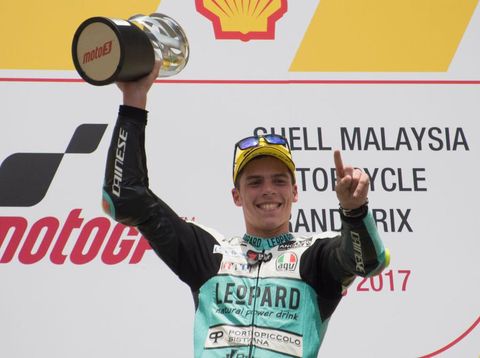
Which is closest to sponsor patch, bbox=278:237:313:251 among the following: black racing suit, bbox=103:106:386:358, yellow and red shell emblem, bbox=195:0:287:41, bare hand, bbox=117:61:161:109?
black racing suit, bbox=103:106:386:358

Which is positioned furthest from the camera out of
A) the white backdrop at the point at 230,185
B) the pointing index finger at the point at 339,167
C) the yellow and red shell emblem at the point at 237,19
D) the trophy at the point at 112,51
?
the yellow and red shell emblem at the point at 237,19

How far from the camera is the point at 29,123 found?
9.09 feet

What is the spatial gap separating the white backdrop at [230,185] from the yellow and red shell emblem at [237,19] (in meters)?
0.03

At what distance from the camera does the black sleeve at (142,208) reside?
194 centimetres

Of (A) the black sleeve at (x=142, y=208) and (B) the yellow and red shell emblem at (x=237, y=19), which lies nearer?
(A) the black sleeve at (x=142, y=208)

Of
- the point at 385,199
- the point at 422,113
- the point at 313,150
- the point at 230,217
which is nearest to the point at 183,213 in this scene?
the point at 230,217

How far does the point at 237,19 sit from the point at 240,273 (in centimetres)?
112

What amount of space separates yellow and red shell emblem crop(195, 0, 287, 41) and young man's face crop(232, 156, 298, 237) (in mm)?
885

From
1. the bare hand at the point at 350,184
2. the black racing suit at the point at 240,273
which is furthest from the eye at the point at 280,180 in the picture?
the bare hand at the point at 350,184

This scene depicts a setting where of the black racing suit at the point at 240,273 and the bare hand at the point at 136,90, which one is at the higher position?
the bare hand at the point at 136,90

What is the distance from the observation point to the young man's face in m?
2.05

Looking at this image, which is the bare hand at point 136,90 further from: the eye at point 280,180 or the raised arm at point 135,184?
the eye at point 280,180

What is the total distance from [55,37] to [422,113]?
1221mm

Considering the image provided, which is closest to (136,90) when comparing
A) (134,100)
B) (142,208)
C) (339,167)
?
(134,100)
